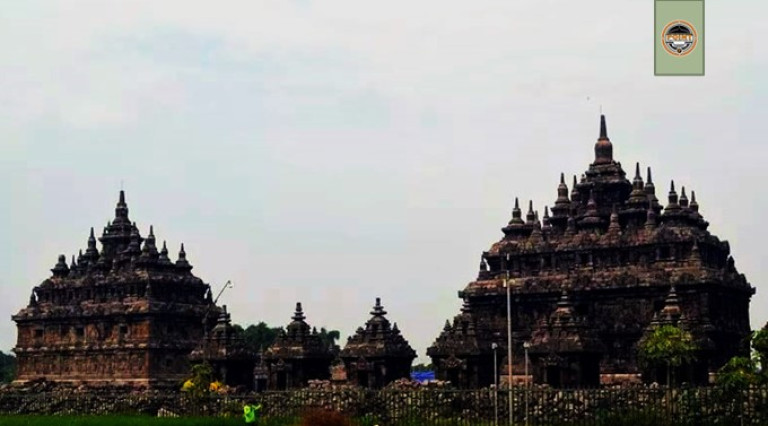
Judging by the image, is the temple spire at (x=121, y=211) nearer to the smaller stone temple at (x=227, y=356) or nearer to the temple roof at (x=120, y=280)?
the temple roof at (x=120, y=280)

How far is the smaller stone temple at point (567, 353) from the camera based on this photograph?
58844mm

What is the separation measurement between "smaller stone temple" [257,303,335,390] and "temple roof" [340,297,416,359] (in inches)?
88.7

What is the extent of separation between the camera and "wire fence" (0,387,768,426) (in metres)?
39.4

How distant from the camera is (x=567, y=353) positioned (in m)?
58.9

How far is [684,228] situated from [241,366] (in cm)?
2752

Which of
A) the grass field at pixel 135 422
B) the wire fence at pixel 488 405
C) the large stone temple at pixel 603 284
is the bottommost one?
the grass field at pixel 135 422

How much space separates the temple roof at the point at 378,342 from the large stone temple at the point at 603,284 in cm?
208

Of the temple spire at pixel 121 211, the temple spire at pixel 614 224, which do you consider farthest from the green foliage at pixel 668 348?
the temple spire at pixel 121 211

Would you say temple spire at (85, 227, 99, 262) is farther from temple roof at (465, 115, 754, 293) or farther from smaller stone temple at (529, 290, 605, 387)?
smaller stone temple at (529, 290, 605, 387)

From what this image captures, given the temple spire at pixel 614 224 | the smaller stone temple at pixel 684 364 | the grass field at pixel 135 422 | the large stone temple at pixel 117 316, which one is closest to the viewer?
the grass field at pixel 135 422

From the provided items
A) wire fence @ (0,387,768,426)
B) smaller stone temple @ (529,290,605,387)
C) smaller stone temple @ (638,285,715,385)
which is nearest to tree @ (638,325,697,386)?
smaller stone temple @ (638,285,715,385)

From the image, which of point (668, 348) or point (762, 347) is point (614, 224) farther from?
point (762, 347)

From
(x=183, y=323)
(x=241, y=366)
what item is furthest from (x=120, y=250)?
(x=241, y=366)

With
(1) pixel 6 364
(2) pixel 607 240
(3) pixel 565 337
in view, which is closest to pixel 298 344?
(3) pixel 565 337
